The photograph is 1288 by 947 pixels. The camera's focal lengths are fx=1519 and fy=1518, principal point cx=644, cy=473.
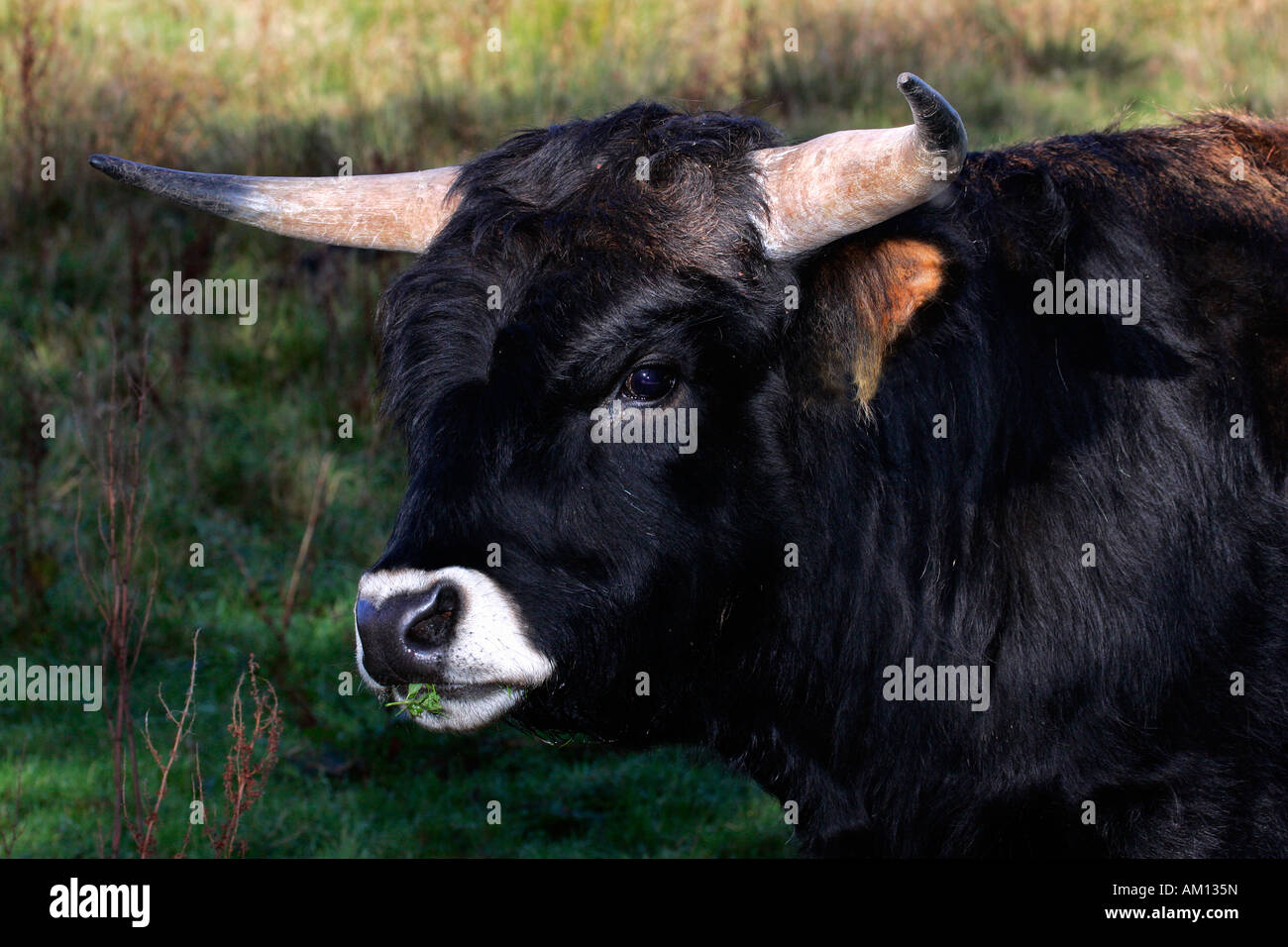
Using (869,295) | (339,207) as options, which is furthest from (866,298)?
(339,207)

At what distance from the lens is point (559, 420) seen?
11.9ft

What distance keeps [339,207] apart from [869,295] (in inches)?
60.9

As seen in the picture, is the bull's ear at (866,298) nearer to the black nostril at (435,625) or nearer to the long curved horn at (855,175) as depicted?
the long curved horn at (855,175)

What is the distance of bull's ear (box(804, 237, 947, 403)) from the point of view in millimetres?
3723

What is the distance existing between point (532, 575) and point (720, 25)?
29.6ft

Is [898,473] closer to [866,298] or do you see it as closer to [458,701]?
[866,298]

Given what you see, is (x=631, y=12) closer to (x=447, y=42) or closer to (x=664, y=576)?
(x=447, y=42)

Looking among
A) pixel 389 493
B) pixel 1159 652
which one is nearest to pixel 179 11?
pixel 389 493

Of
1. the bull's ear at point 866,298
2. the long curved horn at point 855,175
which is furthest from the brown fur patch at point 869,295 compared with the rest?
the long curved horn at point 855,175

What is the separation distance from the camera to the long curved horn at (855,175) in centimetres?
324

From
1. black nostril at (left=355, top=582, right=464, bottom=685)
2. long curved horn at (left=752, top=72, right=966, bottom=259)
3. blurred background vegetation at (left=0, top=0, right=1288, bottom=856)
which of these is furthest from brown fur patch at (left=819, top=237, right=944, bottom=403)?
blurred background vegetation at (left=0, top=0, right=1288, bottom=856)

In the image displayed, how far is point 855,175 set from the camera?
11.7ft

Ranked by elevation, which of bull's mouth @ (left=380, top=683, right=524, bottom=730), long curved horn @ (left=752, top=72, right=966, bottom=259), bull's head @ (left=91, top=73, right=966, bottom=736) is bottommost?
bull's mouth @ (left=380, top=683, right=524, bottom=730)

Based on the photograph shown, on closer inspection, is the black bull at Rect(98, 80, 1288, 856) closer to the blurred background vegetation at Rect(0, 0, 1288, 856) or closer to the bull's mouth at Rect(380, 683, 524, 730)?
the bull's mouth at Rect(380, 683, 524, 730)
